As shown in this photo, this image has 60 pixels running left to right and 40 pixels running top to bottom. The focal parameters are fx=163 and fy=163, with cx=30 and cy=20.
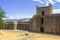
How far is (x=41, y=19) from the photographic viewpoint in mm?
43500

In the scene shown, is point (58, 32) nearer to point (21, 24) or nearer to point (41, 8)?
point (41, 8)

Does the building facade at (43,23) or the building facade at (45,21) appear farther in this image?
the building facade at (43,23)

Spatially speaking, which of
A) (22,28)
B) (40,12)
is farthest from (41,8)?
(22,28)

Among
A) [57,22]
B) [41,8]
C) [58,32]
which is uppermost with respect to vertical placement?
[41,8]

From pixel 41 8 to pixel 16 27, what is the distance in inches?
362

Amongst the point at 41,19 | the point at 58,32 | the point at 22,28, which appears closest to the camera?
the point at 58,32

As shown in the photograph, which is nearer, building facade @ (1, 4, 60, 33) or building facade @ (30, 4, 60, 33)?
building facade @ (30, 4, 60, 33)

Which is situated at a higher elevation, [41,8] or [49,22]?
[41,8]

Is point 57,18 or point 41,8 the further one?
point 41,8

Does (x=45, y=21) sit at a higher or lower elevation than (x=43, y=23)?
higher

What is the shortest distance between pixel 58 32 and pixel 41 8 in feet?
30.1

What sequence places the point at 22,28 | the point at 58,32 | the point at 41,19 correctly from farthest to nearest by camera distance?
the point at 22,28
the point at 41,19
the point at 58,32

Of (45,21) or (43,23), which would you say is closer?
(45,21)

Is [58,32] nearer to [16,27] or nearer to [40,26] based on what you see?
[40,26]
